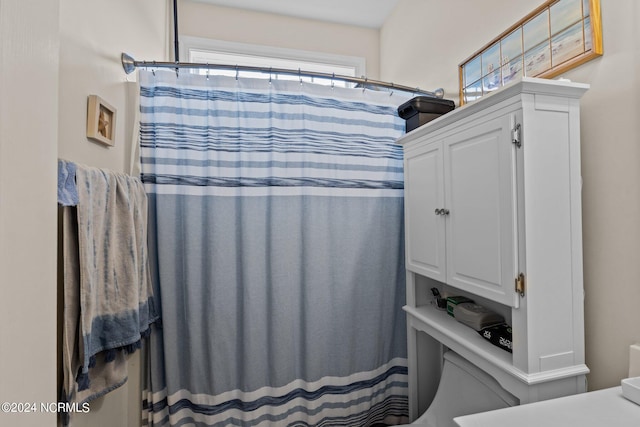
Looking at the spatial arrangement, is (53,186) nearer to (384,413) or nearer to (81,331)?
(81,331)

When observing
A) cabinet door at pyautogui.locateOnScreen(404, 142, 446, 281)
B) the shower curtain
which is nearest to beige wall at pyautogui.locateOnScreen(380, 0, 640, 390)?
cabinet door at pyautogui.locateOnScreen(404, 142, 446, 281)

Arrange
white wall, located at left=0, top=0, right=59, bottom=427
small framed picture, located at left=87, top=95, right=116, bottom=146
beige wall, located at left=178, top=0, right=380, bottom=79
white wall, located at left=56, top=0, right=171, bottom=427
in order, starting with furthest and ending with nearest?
beige wall, located at left=178, top=0, right=380, bottom=79 < small framed picture, located at left=87, top=95, right=116, bottom=146 < white wall, located at left=56, top=0, right=171, bottom=427 < white wall, located at left=0, top=0, right=59, bottom=427

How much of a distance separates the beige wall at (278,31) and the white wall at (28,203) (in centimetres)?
179

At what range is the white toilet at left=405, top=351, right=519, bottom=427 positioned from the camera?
1.22 metres

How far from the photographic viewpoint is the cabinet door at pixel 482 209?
98 cm

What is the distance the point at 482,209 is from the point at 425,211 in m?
0.36

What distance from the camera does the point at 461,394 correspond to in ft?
4.47

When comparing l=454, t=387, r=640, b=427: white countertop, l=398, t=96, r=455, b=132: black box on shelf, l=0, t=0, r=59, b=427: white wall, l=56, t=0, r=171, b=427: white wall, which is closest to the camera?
l=0, t=0, r=59, b=427: white wall

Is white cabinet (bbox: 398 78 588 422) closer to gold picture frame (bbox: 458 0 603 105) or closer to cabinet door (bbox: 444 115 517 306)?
cabinet door (bbox: 444 115 517 306)

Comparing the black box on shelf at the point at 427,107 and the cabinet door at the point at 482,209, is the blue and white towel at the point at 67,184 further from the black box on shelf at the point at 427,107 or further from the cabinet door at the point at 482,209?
the black box on shelf at the point at 427,107

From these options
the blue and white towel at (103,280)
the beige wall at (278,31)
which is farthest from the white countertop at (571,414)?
the beige wall at (278,31)

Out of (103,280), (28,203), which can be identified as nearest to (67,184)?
(103,280)

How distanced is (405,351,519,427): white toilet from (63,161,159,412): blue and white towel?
1.26 m

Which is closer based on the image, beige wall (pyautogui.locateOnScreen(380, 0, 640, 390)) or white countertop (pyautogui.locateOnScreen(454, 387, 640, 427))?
white countertop (pyautogui.locateOnScreen(454, 387, 640, 427))
